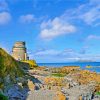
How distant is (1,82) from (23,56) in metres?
37.6

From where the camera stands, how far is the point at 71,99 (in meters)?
26.6

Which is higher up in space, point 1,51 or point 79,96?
point 1,51

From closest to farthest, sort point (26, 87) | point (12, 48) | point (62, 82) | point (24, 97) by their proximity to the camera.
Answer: point (24, 97)
point (26, 87)
point (62, 82)
point (12, 48)

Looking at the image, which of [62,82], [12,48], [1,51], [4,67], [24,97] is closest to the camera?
[24,97]

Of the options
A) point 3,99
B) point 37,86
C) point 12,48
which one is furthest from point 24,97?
point 12,48

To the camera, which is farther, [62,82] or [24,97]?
[62,82]

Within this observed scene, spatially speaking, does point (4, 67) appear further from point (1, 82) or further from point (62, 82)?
point (62, 82)

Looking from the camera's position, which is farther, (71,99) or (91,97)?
(91,97)

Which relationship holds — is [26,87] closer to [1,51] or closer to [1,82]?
[1,82]

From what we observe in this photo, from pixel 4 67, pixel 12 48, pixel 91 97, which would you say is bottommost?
pixel 91 97

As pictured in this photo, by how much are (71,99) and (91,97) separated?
183 inches

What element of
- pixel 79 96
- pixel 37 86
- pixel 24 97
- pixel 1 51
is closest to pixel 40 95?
pixel 24 97

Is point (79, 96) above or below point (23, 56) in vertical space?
below

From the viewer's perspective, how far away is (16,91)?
1069 inches
